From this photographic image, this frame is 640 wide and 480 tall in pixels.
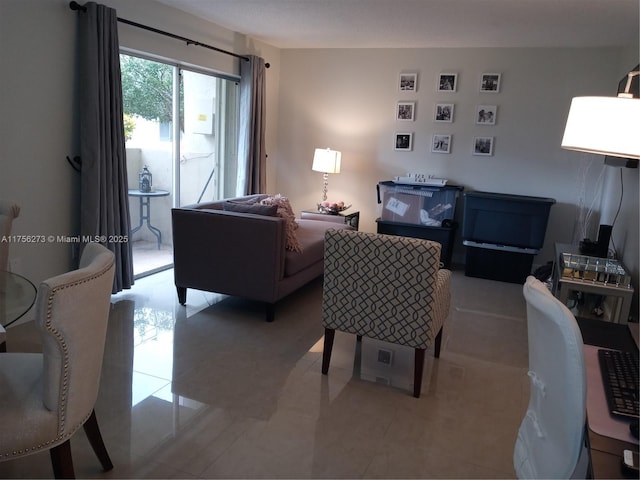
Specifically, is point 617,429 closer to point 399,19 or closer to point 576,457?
point 576,457

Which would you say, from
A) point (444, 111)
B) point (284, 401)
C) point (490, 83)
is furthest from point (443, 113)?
point (284, 401)

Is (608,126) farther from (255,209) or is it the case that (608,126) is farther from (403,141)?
(403,141)

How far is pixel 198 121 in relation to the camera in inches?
202

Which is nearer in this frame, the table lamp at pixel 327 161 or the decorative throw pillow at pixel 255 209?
the decorative throw pillow at pixel 255 209

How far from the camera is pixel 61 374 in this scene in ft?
4.99

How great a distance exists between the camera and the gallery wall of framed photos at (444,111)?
5.26m

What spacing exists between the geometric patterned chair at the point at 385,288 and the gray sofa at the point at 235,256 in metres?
0.84

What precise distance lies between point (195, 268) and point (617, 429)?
3026mm

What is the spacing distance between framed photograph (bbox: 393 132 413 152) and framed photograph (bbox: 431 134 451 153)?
0.25m

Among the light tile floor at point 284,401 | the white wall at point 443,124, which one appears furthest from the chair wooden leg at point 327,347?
the white wall at point 443,124

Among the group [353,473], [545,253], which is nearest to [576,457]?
[353,473]

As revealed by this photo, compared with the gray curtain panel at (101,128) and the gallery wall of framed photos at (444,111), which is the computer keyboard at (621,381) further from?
the gallery wall of framed photos at (444,111)

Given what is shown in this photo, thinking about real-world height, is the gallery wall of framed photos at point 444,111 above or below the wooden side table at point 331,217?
above

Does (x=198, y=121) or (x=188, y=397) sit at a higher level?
→ (x=198, y=121)
